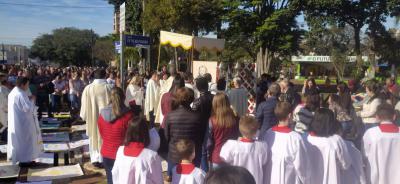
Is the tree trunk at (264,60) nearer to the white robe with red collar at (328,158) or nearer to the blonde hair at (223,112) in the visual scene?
the blonde hair at (223,112)

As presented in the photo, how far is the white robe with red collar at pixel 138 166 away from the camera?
163 inches

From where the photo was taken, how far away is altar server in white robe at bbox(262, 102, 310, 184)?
4512 mm

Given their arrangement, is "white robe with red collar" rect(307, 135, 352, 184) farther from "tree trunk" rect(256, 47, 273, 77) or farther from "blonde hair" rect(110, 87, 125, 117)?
"tree trunk" rect(256, 47, 273, 77)

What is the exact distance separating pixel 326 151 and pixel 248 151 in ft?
3.05

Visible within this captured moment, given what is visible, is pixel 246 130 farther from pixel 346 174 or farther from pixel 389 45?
pixel 389 45

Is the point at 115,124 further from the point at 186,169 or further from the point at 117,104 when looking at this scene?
the point at 186,169

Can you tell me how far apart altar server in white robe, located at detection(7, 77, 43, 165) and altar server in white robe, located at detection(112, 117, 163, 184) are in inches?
168

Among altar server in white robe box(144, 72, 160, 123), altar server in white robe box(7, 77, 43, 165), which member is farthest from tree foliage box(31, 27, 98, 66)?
altar server in white robe box(7, 77, 43, 165)

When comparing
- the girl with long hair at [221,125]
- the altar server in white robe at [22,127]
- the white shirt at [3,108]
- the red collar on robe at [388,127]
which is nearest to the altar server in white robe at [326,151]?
the red collar on robe at [388,127]

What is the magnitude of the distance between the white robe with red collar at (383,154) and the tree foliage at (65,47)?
76623mm

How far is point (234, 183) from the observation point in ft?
6.15

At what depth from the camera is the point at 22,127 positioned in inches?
314

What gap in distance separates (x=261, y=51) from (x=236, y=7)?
3.22 metres

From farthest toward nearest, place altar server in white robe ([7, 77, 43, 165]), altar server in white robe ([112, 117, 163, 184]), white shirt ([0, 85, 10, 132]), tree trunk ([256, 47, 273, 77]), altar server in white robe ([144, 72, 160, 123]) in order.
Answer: tree trunk ([256, 47, 273, 77])
altar server in white robe ([144, 72, 160, 123])
white shirt ([0, 85, 10, 132])
altar server in white robe ([7, 77, 43, 165])
altar server in white robe ([112, 117, 163, 184])
